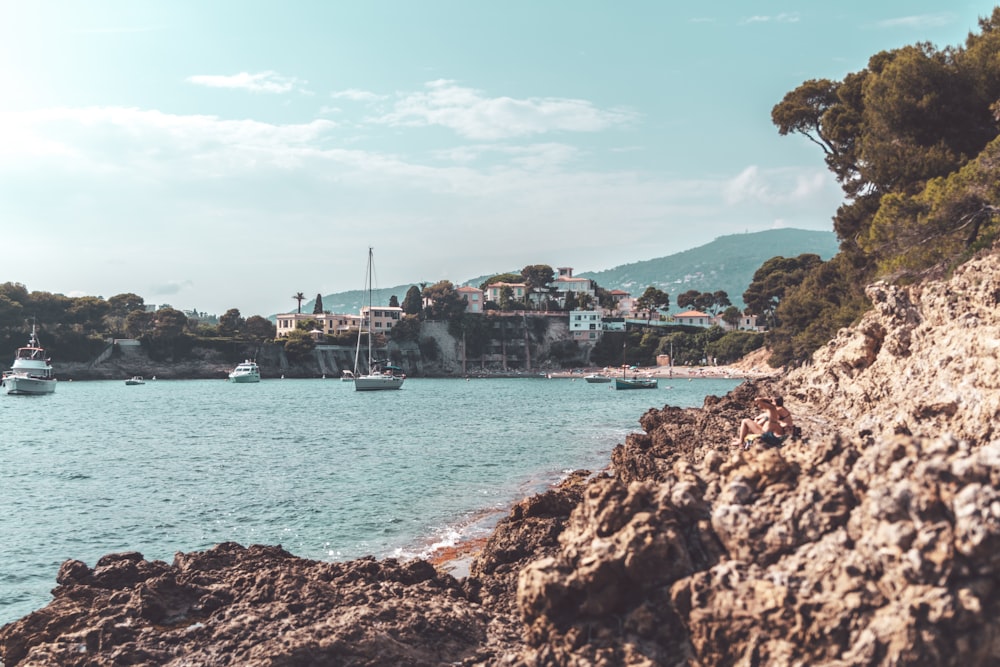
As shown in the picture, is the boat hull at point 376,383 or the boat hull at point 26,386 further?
the boat hull at point 376,383

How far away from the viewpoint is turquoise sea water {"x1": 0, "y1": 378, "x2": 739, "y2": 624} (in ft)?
52.0

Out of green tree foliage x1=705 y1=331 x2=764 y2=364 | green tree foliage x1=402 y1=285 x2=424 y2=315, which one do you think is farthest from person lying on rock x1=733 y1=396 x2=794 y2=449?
green tree foliage x1=402 y1=285 x2=424 y2=315

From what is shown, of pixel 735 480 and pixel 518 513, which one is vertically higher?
pixel 735 480

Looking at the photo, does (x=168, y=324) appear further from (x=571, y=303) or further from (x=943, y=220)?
(x=943, y=220)

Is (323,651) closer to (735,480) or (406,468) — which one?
(735,480)

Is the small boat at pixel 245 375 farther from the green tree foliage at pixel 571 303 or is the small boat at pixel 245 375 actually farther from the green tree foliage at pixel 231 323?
the green tree foliage at pixel 571 303

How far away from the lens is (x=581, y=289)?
16488 cm

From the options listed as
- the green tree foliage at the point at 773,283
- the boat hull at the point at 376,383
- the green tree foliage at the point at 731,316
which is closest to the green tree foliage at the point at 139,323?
the boat hull at the point at 376,383

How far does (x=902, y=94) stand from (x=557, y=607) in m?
29.7

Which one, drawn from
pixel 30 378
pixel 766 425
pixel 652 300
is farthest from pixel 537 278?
pixel 766 425

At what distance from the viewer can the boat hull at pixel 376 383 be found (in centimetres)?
8738

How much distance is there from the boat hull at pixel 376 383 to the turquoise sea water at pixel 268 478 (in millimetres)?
33848

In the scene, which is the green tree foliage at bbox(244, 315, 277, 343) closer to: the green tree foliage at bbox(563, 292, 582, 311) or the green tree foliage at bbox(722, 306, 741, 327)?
Answer: the green tree foliage at bbox(563, 292, 582, 311)

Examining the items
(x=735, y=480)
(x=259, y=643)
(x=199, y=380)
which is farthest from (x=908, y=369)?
(x=199, y=380)
